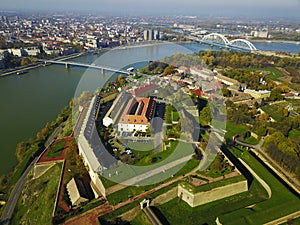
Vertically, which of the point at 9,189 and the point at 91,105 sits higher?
the point at 91,105

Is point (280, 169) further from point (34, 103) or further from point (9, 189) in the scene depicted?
point (34, 103)


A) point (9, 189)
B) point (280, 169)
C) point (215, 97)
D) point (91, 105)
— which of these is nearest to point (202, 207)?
point (280, 169)

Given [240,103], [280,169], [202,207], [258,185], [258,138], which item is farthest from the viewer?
[240,103]

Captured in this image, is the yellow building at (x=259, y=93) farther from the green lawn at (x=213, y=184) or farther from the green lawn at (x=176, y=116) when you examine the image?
the green lawn at (x=213, y=184)

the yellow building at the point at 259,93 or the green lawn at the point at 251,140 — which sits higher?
the green lawn at the point at 251,140

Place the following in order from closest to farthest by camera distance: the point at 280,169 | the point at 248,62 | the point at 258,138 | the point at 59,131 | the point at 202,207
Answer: the point at 202,207 → the point at 280,169 → the point at 258,138 → the point at 59,131 → the point at 248,62

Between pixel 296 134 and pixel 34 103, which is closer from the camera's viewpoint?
pixel 296 134

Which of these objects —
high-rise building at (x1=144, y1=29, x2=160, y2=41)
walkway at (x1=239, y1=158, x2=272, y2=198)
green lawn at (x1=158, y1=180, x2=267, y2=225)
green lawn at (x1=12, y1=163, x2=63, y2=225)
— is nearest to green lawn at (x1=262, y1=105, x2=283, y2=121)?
walkway at (x1=239, y1=158, x2=272, y2=198)

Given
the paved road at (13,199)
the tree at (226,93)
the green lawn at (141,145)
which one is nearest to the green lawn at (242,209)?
the green lawn at (141,145)
